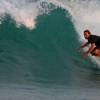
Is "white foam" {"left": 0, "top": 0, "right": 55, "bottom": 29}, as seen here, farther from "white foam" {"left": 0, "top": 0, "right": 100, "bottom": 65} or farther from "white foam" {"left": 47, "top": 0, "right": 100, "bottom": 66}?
"white foam" {"left": 47, "top": 0, "right": 100, "bottom": 66}

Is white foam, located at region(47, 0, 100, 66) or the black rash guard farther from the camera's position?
white foam, located at region(47, 0, 100, 66)

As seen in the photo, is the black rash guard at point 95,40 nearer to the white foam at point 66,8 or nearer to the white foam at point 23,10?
the white foam at point 66,8

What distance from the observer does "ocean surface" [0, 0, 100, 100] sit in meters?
16.2

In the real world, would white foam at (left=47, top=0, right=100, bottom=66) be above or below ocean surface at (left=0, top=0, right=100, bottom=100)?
above

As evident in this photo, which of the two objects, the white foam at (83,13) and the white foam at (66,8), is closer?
the white foam at (66,8)

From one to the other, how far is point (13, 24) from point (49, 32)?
1.80 meters

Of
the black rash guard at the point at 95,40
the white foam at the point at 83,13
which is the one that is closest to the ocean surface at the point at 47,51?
the white foam at the point at 83,13

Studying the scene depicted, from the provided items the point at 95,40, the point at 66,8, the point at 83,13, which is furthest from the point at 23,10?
the point at 95,40

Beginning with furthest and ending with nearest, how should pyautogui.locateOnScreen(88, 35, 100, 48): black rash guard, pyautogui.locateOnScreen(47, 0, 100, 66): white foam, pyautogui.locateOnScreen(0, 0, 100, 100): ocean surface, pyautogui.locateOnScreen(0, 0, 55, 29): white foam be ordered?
pyautogui.locateOnScreen(47, 0, 100, 66): white foam < pyautogui.locateOnScreen(0, 0, 55, 29): white foam < pyautogui.locateOnScreen(88, 35, 100, 48): black rash guard < pyautogui.locateOnScreen(0, 0, 100, 100): ocean surface

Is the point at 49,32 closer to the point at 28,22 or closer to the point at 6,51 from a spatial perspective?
the point at 28,22

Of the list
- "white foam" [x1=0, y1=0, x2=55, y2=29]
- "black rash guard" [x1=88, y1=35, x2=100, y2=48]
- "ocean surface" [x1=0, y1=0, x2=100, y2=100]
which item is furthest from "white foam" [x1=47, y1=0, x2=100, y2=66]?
"black rash guard" [x1=88, y1=35, x2=100, y2=48]

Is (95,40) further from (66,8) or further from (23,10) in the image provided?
(66,8)

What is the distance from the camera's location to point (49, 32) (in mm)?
26156

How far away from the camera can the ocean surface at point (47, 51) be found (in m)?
16.2
